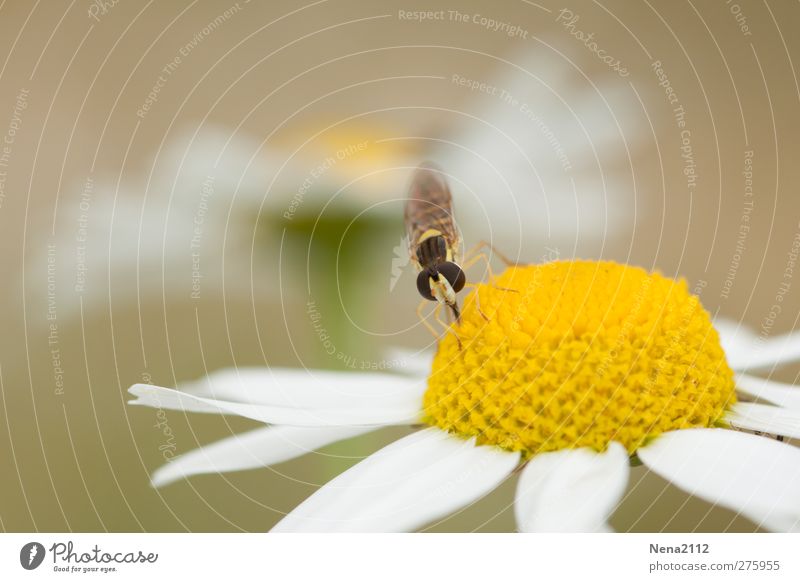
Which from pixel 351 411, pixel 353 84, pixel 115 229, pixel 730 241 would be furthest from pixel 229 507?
pixel 730 241

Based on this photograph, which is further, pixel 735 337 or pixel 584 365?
pixel 735 337

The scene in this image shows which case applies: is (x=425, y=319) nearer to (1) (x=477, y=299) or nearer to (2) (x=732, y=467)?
(1) (x=477, y=299)

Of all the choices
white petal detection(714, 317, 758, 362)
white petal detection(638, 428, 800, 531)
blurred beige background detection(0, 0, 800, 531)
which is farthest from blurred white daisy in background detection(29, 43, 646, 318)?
white petal detection(638, 428, 800, 531)

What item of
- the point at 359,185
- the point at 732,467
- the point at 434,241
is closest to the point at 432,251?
the point at 434,241

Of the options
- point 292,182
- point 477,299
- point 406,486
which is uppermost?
point 292,182

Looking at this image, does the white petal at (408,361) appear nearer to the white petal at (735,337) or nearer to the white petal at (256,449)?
the white petal at (256,449)

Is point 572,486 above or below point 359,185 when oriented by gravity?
below
